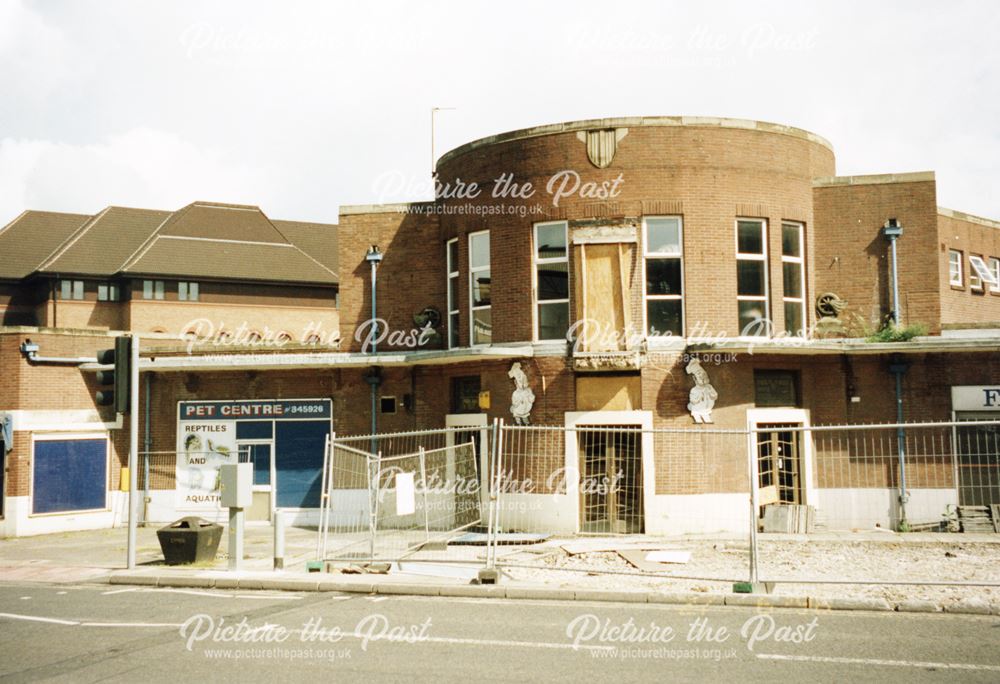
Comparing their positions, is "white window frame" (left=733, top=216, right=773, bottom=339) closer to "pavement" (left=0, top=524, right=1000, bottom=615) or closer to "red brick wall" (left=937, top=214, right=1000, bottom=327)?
"pavement" (left=0, top=524, right=1000, bottom=615)

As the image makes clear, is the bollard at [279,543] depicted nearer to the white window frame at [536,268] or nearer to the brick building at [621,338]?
the brick building at [621,338]

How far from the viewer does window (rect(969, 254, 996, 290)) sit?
2459 cm

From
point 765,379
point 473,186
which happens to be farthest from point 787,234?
point 473,186

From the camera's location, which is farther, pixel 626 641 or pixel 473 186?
pixel 473 186

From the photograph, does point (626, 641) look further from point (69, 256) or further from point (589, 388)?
point (69, 256)

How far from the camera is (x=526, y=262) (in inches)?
763

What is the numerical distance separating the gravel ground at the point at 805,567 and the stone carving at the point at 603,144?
779cm

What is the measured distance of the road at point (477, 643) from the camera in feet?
26.7

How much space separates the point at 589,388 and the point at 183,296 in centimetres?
3397

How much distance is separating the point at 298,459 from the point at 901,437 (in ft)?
44.4

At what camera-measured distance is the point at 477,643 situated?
30.5ft

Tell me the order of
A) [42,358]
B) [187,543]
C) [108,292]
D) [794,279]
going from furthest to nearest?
[108,292] < [42,358] < [794,279] < [187,543]

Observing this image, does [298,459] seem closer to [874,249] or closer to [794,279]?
[794,279]

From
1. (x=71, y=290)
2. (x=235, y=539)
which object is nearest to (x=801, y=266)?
(x=235, y=539)
